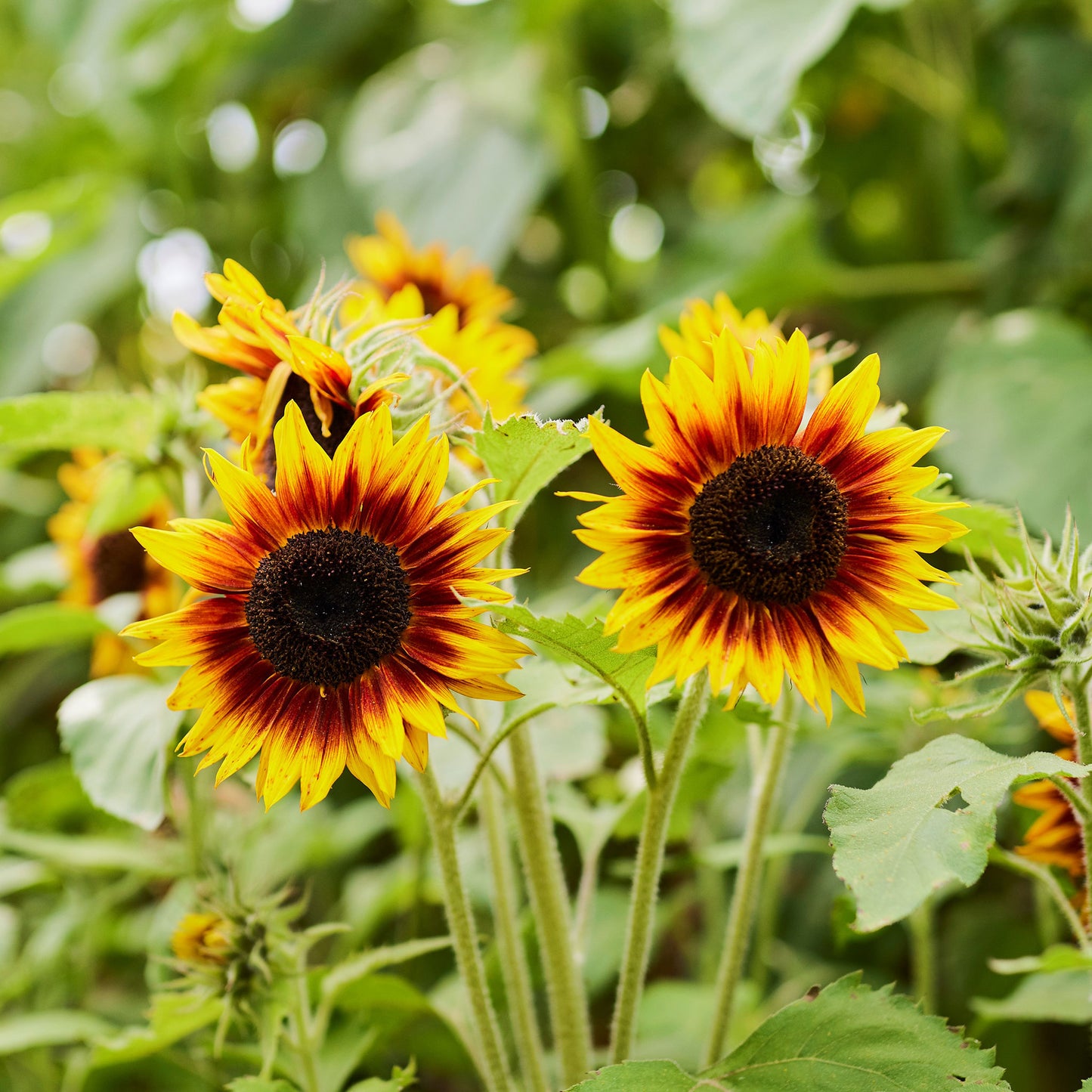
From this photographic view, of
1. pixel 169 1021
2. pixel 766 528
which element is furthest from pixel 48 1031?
pixel 766 528

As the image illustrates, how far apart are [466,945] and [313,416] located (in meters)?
0.27

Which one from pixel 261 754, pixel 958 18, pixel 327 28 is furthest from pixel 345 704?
pixel 327 28

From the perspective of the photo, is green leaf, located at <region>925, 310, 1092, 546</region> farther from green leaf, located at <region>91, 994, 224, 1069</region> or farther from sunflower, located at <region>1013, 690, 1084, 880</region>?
green leaf, located at <region>91, 994, 224, 1069</region>

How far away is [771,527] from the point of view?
47cm

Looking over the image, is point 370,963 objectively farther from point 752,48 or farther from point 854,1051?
point 752,48

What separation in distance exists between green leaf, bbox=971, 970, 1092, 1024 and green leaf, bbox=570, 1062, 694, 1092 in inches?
8.7

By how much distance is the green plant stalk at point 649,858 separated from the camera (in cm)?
49

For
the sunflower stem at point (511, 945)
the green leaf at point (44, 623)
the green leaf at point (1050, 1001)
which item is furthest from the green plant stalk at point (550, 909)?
the green leaf at point (44, 623)

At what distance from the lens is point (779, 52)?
101 cm

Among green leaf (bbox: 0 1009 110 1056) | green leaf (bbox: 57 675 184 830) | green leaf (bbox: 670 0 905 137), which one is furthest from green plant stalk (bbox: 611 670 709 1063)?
green leaf (bbox: 670 0 905 137)

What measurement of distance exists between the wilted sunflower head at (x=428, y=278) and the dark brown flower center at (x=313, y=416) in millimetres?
480

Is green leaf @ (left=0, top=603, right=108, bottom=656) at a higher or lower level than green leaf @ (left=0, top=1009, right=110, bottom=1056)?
higher

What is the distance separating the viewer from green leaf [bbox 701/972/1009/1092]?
0.46 m

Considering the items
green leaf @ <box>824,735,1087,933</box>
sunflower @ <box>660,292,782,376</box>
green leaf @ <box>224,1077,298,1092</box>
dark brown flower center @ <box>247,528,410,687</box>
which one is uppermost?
sunflower @ <box>660,292,782,376</box>
